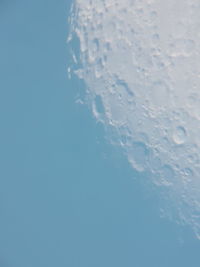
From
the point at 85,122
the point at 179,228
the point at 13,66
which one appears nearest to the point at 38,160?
the point at 85,122

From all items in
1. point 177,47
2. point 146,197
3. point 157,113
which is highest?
point 177,47

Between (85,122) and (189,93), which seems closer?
(189,93)

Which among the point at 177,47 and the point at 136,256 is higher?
the point at 177,47

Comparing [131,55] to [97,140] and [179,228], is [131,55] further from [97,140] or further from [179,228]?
[179,228]

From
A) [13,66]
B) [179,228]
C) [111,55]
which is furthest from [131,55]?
[179,228]

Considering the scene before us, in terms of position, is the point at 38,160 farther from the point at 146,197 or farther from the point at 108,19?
the point at 108,19

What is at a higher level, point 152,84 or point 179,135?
point 152,84
